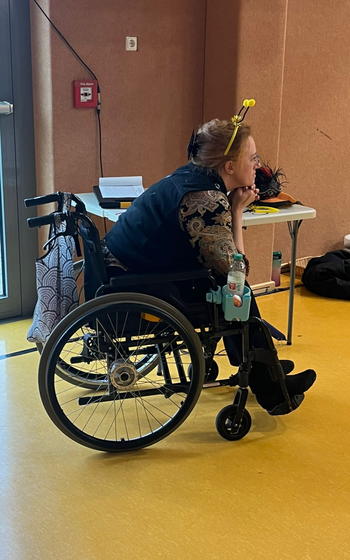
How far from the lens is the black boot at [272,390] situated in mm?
2270

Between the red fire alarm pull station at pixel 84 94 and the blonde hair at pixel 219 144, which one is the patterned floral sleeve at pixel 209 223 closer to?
the blonde hair at pixel 219 144

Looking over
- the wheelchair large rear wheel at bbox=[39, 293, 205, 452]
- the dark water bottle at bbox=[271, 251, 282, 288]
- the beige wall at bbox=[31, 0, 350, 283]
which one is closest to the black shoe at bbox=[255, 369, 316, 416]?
the wheelchair large rear wheel at bbox=[39, 293, 205, 452]

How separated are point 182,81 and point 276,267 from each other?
122cm

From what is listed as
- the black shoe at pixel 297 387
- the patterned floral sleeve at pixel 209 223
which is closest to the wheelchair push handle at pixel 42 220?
the patterned floral sleeve at pixel 209 223

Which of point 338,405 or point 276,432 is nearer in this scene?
point 276,432

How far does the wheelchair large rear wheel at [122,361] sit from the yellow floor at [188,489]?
102 millimetres

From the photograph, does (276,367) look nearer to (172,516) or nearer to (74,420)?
(172,516)

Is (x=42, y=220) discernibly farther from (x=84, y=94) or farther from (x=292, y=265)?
(x=292, y=265)

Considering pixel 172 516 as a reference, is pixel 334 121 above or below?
above

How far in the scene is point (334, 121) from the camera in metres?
4.17

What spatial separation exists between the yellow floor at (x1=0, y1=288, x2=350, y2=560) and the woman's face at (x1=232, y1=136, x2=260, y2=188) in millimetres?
877

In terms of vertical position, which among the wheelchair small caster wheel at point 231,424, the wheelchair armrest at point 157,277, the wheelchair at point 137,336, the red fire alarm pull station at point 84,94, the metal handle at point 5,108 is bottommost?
the wheelchair small caster wheel at point 231,424

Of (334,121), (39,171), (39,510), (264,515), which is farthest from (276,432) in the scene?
(334,121)

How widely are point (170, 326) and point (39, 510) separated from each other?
681mm
